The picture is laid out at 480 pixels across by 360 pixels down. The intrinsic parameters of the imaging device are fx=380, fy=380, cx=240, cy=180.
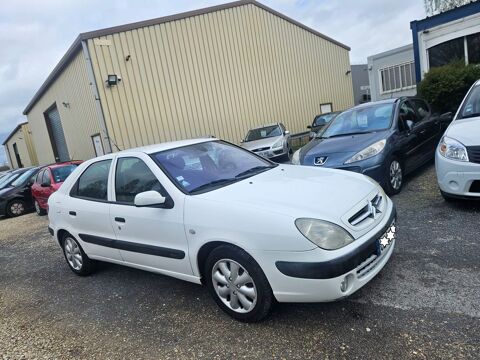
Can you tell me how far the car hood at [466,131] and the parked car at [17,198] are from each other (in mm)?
12089

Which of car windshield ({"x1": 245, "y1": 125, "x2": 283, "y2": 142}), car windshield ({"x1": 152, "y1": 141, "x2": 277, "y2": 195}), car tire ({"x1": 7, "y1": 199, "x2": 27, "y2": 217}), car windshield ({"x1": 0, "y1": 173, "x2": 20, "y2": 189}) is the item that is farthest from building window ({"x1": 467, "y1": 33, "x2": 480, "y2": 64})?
car windshield ({"x1": 0, "y1": 173, "x2": 20, "y2": 189})

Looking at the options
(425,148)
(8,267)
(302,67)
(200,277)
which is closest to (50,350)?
(200,277)

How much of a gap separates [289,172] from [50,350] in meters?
2.65

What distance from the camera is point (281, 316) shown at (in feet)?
10.0

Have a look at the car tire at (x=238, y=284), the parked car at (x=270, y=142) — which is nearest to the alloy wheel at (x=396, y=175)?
the car tire at (x=238, y=284)

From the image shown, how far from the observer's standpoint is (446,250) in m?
3.79

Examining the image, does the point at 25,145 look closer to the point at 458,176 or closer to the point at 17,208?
the point at 17,208

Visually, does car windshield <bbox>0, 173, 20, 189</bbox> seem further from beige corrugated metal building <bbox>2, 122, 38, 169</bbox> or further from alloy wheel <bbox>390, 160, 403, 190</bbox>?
beige corrugated metal building <bbox>2, 122, 38, 169</bbox>

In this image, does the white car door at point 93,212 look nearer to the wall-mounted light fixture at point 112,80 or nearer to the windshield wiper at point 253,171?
the windshield wiper at point 253,171

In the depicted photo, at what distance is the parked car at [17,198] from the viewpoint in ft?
39.0

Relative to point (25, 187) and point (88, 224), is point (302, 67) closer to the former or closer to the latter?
point (25, 187)

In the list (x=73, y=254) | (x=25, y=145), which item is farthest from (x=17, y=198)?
(x=25, y=145)

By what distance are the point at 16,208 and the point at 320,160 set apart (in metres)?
10.4

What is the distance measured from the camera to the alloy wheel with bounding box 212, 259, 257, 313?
9.57 ft
